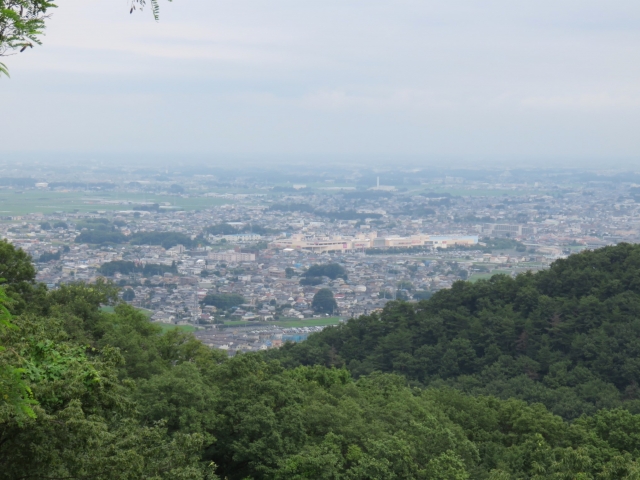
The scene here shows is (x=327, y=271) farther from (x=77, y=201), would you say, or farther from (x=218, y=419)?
(x=218, y=419)

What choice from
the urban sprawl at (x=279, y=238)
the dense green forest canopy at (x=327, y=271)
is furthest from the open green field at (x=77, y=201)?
the dense green forest canopy at (x=327, y=271)

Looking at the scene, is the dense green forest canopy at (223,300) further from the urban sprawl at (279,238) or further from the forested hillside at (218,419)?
the forested hillside at (218,419)

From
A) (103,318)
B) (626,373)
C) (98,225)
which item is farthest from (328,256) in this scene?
(103,318)

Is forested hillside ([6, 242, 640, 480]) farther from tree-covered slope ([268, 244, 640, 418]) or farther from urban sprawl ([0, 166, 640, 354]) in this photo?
urban sprawl ([0, 166, 640, 354])

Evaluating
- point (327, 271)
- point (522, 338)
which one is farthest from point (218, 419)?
point (327, 271)

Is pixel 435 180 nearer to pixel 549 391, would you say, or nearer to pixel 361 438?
pixel 549 391

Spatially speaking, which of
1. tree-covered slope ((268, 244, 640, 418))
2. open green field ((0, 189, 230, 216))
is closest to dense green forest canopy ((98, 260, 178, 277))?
open green field ((0, 189, 230, 216))

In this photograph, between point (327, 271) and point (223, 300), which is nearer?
point (223, 300)
